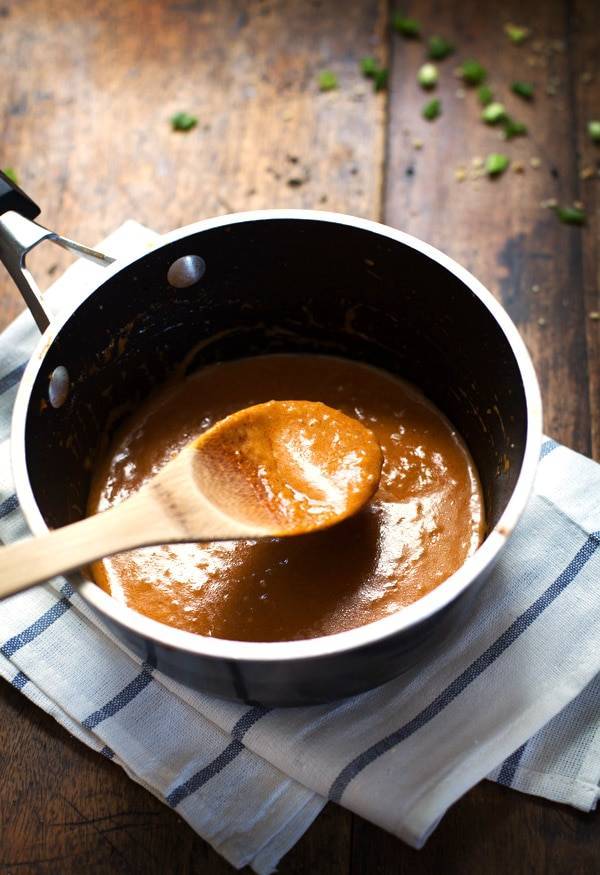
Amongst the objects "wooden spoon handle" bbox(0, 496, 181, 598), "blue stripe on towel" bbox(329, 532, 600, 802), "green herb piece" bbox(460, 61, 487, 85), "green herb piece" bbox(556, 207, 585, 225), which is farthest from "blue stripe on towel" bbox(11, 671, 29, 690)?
"green herb piece" bbox(460, 61, 487, 85)

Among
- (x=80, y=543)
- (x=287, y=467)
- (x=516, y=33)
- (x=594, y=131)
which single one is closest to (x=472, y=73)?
(x=516, y=33)

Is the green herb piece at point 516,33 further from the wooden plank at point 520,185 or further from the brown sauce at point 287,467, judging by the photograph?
the brown sauce at point 287,467

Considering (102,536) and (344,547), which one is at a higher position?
(102,536)

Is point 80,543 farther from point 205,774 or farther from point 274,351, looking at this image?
point 274,351

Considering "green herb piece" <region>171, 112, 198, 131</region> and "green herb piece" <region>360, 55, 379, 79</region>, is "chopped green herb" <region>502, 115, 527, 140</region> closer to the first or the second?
"green herb piece" <region>360, 55, 379, 79</region>

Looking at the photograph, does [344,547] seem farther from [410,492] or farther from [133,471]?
[133,471]

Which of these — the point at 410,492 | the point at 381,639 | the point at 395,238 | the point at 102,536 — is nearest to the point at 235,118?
the point at 395,238
